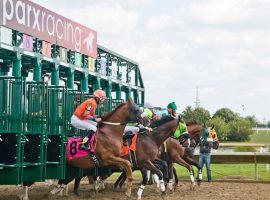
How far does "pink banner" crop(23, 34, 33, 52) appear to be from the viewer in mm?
19508

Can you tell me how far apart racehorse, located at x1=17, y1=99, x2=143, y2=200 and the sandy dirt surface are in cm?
129

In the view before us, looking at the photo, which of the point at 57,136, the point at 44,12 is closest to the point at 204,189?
the point at 57,136

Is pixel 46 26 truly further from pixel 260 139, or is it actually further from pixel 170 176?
pixel 260 139

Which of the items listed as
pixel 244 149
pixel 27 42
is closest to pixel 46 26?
pixel 27 42

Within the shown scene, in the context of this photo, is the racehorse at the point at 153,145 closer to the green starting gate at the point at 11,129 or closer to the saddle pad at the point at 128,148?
the saddle pad at the point at 128,148

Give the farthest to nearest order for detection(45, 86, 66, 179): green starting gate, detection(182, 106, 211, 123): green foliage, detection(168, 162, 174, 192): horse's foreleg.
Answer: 1. detection(182, 106, 211, 123): green foliage
2. detection(168, 162, 174, 192): horse's foreleg
3. detection(45, 86, 66, 179): green starting gate

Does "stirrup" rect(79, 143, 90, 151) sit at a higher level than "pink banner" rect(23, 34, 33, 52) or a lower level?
lower

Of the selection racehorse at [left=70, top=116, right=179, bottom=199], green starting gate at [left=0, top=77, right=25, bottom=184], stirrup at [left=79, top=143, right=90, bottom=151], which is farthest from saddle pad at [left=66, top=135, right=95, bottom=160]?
green starting gate at [left=0, top=77, right=25, bottom=184]

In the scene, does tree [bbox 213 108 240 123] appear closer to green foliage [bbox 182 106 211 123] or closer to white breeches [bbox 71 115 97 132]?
green foliage [bbox 182 106 211 123]

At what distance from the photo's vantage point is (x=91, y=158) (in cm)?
984

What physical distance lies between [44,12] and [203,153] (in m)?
8.49

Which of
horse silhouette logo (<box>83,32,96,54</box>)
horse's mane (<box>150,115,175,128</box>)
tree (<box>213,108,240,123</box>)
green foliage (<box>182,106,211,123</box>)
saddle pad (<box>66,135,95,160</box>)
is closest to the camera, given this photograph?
saddle pad (<box>66,135,95,160</box>)

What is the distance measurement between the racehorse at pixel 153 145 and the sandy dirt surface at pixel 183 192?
598mm

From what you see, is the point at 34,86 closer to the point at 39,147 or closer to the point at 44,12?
the point at 39,147
